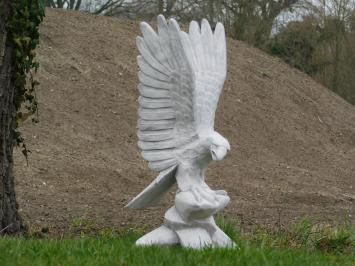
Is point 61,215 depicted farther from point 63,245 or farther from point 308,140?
point 308,140

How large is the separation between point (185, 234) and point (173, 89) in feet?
3.59

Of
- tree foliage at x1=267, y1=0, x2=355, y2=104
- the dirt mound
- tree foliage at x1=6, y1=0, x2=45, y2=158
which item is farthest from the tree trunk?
tree foliage at x1=267, y1=0, x2=355, y2=104

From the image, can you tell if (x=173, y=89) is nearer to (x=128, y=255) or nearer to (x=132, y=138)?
(x=128, y=255)

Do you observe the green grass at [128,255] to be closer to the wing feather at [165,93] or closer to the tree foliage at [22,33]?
the wing feather at [165,93]

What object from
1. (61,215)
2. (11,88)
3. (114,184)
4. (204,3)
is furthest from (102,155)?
(204,3)

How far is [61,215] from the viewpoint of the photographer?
8.68 meters

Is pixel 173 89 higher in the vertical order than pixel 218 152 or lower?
higher

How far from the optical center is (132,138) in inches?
539

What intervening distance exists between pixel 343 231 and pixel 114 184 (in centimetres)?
446

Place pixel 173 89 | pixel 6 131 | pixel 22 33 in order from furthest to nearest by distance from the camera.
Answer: pixel 22 33 → pixel 6 131 → pixel 173 89

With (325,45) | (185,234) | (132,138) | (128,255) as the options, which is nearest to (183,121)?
(185,234)

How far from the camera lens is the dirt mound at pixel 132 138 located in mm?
10141

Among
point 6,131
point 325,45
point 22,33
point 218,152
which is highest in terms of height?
point 325,45

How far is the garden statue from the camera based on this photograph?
5773 mm
